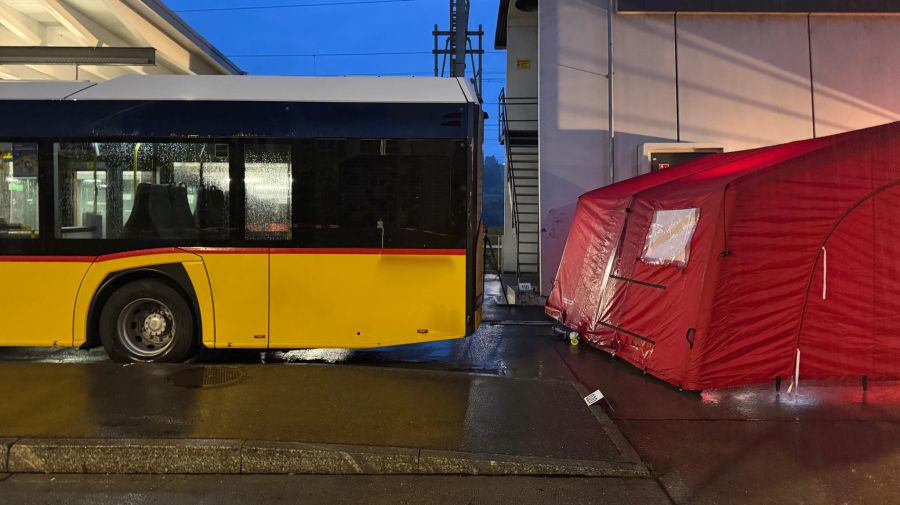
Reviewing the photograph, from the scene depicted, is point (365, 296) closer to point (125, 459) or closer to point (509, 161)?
point (125, 459)

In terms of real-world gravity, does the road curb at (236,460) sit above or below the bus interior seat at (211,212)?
below

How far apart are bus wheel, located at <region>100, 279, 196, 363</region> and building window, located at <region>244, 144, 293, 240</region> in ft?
3.97

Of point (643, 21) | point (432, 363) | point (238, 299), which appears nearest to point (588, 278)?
point (432, 363)

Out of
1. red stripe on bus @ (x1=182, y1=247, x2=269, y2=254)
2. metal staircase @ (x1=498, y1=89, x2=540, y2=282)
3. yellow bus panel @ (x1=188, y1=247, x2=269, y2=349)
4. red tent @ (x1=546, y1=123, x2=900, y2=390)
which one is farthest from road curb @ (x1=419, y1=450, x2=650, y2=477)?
metal staircase @ (x1=498, y1=89, x2=540, y2=282)

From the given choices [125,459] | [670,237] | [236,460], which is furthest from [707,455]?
[125,459]

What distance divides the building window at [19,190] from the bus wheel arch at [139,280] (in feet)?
3.00

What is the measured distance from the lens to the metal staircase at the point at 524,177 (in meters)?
12.8

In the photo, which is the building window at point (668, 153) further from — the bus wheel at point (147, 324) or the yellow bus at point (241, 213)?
the bus wheel at point (147, 324)

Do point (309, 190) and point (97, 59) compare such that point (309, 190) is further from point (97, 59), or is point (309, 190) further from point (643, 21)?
point (643, 21)

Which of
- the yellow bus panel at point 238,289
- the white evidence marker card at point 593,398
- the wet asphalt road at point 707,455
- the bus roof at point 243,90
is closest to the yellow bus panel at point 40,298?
the wet asphalt road at point 707,455

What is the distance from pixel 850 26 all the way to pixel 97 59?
13.3 m

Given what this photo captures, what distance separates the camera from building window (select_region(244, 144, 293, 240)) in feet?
20.2

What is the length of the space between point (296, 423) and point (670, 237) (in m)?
4.11

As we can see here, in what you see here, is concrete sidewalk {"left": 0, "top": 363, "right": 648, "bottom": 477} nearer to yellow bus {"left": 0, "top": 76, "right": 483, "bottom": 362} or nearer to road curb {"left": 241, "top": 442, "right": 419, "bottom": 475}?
road curb {"left": 241, "top": 442, "right": 419, "bottom": 475}
